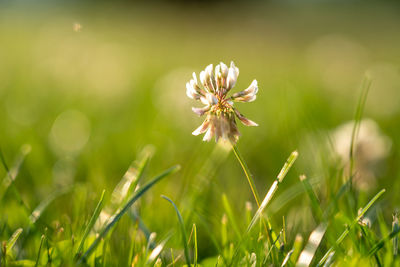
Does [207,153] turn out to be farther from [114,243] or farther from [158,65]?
[158,65]

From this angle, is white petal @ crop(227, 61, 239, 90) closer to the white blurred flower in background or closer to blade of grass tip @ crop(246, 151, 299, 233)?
blade of grass tip @ crop(246, 151, 299, 233)

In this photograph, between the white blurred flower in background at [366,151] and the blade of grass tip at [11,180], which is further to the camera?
the white blurred flower in background at [366,151]

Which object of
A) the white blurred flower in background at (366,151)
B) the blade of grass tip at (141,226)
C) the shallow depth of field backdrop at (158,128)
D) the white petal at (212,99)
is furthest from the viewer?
the white blurred flower in background at (366,151)

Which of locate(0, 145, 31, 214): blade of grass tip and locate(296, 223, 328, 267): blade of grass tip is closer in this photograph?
locate(296, 223, 328, 267): blade of grass tip

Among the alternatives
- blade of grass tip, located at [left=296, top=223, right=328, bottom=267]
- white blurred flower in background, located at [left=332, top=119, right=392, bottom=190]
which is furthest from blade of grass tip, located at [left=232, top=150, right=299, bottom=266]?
white blurred flower in background, located at [left=332, top=119, right=392, bottom=190]

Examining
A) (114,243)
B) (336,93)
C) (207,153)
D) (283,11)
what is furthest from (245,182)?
(283,11)

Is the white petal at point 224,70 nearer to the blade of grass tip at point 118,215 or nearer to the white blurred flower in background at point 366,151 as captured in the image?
the blade of grass tip at point 118,215

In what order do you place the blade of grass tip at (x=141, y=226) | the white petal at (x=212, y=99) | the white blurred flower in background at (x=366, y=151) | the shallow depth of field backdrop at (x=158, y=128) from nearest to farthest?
the white petal at (x=212, y=99), the blade of grass tip at (x=141, y=226), the shallow depth of field backdrop at (x=158, y=128), the white blurred flower in background at (x=366, y=151)

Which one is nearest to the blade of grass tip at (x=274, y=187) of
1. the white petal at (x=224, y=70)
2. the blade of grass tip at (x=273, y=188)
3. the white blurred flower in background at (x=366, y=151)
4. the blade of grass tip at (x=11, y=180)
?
the blade of grass tip at (x=273, y=188)

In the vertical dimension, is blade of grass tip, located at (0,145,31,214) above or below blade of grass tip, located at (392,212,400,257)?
below
